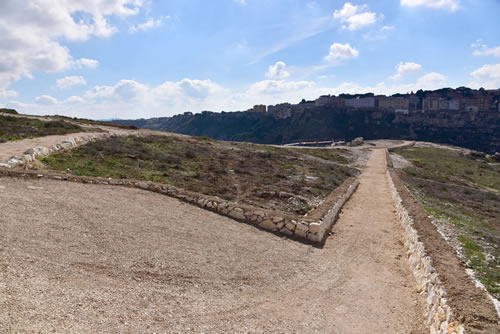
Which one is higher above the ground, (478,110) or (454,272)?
(478,110)

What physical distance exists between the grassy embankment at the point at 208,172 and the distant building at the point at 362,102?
176 m

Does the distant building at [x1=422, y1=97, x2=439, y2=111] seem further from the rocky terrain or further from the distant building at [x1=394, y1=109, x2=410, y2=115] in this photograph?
the rocky terrain

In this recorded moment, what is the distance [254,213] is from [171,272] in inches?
210

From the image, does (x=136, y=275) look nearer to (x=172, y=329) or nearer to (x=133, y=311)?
(x=133, y=311)

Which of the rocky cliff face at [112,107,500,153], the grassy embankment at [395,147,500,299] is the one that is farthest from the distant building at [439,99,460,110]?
the grassy embankment at [395,147,500,299]

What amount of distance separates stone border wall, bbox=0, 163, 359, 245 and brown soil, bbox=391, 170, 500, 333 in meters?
3.60

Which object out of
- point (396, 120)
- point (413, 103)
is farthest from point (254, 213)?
point (413, 103)

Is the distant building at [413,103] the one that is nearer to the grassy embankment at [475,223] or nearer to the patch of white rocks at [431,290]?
the grassy embankment at [475,223]

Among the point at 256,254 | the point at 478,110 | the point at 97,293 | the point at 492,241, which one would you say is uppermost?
the point at 478,110

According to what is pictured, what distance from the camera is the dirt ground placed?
19.6 feet

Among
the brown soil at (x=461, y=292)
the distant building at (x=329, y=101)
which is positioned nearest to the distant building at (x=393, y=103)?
the distant building at (x=329, y=101)

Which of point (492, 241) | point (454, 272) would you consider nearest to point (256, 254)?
point (454, 272)

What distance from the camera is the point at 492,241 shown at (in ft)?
43.6

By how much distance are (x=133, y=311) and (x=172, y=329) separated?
2.96 ft
